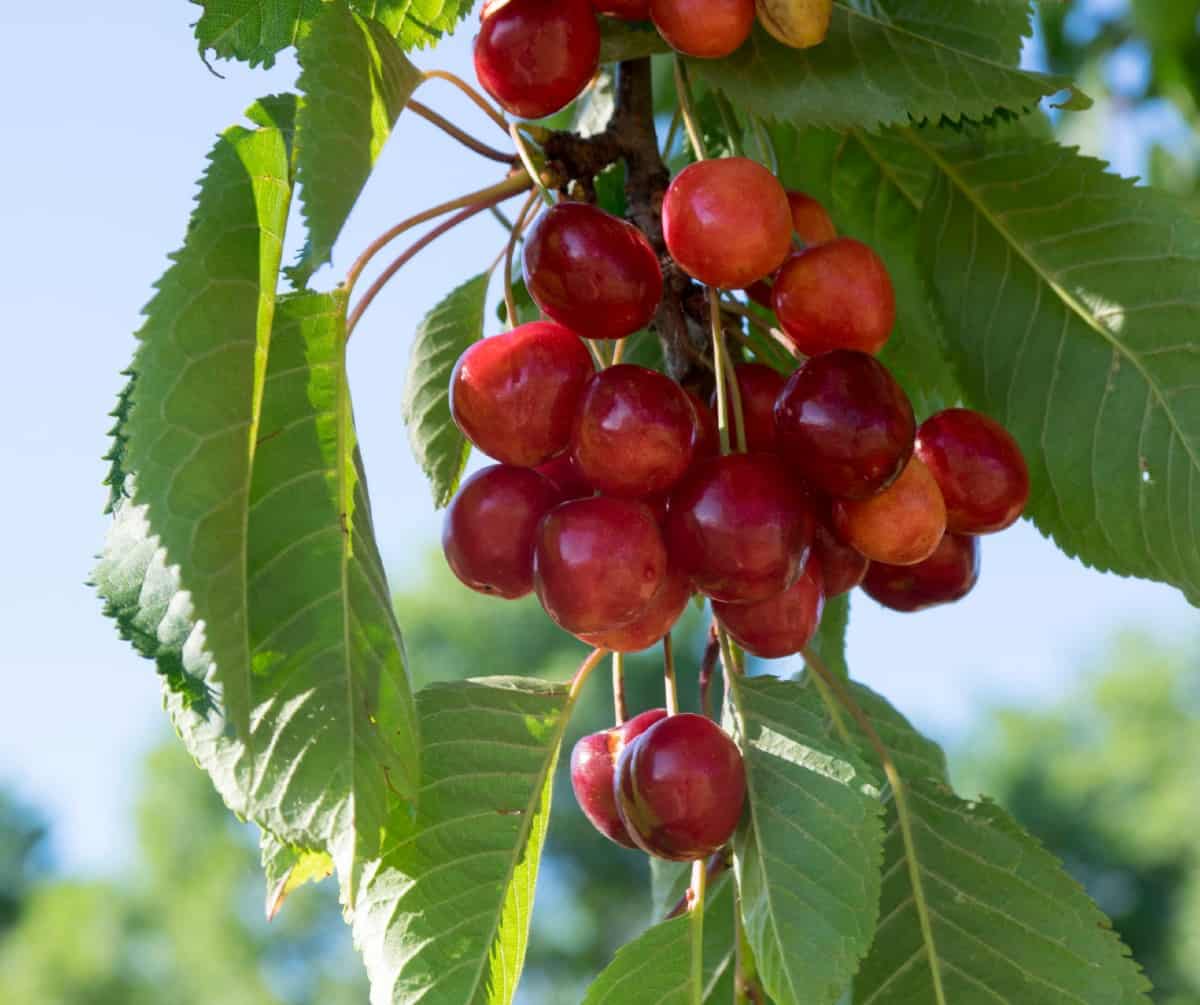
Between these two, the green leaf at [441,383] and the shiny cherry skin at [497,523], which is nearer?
the shiny cherry skin at [497,523]

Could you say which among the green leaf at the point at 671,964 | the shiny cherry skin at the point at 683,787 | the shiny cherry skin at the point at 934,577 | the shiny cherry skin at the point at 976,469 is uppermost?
the shiny cherry skin at the point at 976,469

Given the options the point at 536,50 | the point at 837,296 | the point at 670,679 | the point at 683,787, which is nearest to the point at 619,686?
the point at 670,679

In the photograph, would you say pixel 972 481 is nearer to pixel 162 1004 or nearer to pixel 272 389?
pixel 272 389

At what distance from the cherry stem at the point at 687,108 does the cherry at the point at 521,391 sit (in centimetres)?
17

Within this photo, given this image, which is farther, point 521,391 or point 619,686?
point 619,686

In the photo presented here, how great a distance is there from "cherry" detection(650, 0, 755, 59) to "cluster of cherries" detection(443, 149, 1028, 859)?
7cm

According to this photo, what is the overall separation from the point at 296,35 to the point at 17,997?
21.9 meters

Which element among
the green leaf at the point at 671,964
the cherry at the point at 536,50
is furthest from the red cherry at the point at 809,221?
the green leaf at the point at 671,964

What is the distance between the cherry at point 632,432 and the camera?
677 mm

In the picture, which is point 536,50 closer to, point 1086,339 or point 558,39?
point 558,39

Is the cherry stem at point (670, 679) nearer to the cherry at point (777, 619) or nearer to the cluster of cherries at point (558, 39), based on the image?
the cherry at point (777, 619)

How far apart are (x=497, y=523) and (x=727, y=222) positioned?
21 cm

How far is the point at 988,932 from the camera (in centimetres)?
79

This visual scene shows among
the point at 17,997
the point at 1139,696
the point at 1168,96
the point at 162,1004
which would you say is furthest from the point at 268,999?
the point at 1168,96
